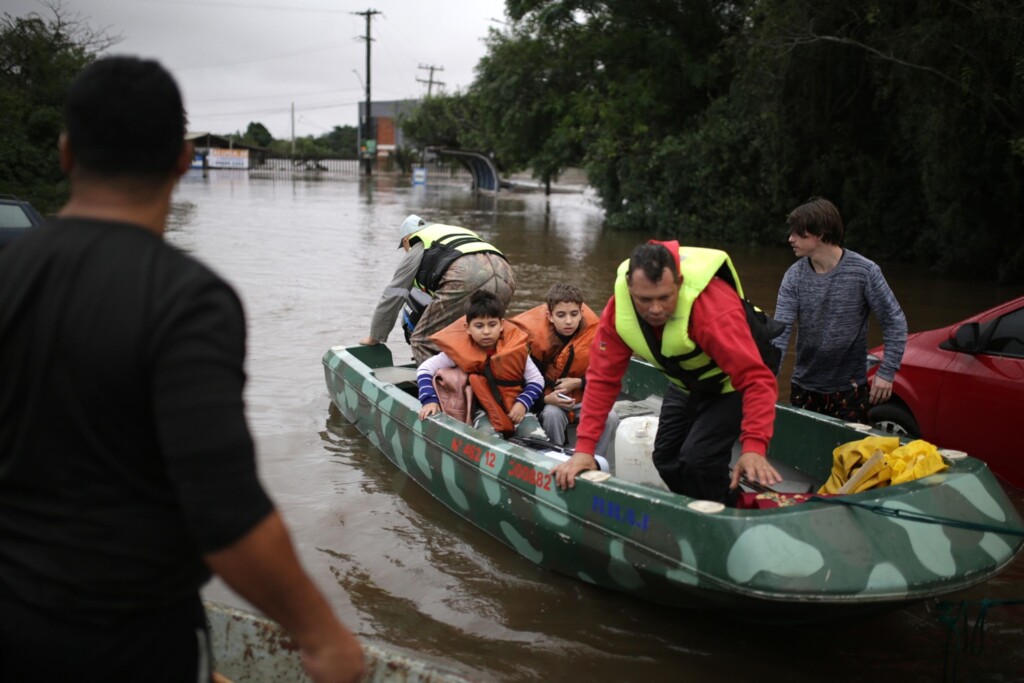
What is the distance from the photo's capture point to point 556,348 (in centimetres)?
660

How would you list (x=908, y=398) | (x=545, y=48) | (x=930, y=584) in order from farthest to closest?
(x=545, y=48) → (x=908, y=398) → (x=930, y=584)

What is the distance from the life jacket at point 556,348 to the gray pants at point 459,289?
1.69 feet

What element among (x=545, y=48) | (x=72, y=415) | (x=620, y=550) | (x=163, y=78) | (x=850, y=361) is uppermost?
(x=545, y=48)

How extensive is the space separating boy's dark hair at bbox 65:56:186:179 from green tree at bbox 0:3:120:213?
2423 cm

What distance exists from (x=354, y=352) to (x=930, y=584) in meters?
5.54

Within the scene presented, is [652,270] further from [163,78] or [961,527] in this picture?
[163,78]

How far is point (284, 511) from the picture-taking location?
253 inches

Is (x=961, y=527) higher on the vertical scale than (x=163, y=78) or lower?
lower

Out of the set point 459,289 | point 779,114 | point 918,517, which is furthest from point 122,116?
point 779,114

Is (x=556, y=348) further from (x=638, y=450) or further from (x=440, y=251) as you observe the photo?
(x=638, y=450)

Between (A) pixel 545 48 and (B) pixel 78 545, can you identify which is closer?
(B) pixel 78 545

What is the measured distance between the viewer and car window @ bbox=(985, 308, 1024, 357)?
5848mm

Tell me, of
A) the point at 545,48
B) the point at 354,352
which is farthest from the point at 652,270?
the point at 545,48

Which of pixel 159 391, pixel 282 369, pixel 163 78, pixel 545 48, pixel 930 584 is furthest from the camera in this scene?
pixel 545 48
